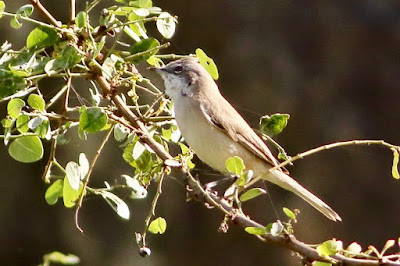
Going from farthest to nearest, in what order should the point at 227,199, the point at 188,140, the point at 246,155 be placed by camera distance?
1. the point at 246,155
2. the point at 188,140
3. the point at 227,199

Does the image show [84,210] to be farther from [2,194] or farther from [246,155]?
[246,155]

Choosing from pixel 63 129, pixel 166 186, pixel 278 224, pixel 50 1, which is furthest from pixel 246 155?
pixel 50 1

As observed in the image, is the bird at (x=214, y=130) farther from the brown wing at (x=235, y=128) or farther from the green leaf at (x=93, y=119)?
the green leaf at (x=93, y=119)

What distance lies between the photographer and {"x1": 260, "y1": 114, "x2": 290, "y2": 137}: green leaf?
6.26ft

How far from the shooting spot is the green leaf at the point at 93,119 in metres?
1.76

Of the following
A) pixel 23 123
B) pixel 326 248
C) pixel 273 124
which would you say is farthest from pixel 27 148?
pixel 326 248

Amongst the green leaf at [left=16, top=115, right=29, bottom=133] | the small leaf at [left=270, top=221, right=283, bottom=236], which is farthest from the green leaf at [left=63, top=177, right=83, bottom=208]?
the small leaf at [left=270, top=221, right=283, bottom=236]

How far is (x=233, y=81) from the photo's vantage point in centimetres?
508

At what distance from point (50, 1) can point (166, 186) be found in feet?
4.29

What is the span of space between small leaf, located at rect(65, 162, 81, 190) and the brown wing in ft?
3.72

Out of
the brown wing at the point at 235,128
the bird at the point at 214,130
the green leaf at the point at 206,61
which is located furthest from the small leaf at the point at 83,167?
the brown wing at the point at 235,128

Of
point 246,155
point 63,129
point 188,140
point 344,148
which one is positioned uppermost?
point 63,129

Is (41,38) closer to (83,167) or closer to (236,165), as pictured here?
(83,167)

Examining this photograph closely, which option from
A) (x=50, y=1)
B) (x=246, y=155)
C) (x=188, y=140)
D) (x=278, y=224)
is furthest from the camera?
(x=50, y=1)
